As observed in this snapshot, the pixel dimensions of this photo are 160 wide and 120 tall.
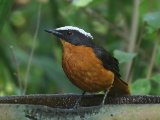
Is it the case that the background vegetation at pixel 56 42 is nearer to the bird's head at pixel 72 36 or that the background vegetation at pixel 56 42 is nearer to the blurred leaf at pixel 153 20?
the blurred leaf at pixel 153 20

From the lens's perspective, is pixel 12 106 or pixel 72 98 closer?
pixel 12 106

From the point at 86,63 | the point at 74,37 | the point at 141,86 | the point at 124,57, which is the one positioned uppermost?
the point at 74,37

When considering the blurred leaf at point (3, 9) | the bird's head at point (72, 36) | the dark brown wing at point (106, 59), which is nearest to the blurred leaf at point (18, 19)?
the blurred leaf at point (3, 9)

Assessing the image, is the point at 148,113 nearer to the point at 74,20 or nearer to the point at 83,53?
the point at 83,53

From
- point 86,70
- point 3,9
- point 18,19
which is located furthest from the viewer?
point 18,19

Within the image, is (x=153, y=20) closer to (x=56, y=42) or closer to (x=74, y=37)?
(x=74, y=37)

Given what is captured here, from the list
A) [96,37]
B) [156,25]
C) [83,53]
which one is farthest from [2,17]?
[96,37]

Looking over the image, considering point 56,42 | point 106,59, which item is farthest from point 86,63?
point 56,42
